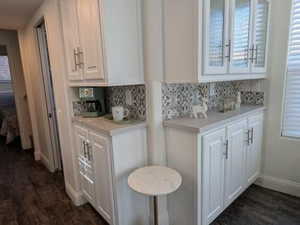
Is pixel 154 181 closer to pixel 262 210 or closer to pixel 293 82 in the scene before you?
pixel 262 210

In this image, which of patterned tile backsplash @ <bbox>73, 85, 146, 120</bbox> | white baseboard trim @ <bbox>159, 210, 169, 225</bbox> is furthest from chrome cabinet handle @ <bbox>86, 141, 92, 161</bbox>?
white baseboard trim @ <bbox>159, 210, 169, 225</bbox>

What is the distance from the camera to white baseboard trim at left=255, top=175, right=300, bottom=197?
225cm

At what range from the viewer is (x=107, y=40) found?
4.64 feet

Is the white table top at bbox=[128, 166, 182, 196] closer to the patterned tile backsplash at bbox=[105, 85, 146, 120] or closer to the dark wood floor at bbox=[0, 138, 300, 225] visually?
the patterned tile backsplash at bbox=[105, 85, 146, 120]

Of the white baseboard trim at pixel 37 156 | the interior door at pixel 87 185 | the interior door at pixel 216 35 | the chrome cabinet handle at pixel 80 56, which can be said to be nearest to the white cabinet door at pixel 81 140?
the interior door at pixel 87 185

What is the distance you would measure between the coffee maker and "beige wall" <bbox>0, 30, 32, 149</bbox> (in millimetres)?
2728

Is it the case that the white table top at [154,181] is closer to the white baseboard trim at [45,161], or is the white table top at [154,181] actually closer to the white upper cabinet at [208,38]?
the white upper cabinet at [208,38]

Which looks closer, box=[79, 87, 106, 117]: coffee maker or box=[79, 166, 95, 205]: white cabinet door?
box=[79, 166, 95, 205]: white cabinet door

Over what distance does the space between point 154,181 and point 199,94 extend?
1.06m

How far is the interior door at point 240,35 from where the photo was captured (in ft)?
5.49

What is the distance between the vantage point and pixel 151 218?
6.00ft

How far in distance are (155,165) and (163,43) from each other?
105 cm

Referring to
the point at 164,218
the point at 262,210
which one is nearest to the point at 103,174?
the point at 164,218

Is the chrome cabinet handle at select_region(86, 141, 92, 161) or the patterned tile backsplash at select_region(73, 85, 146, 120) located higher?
the patterned tile backsplash at select_region(73, 85, 146, 120)
